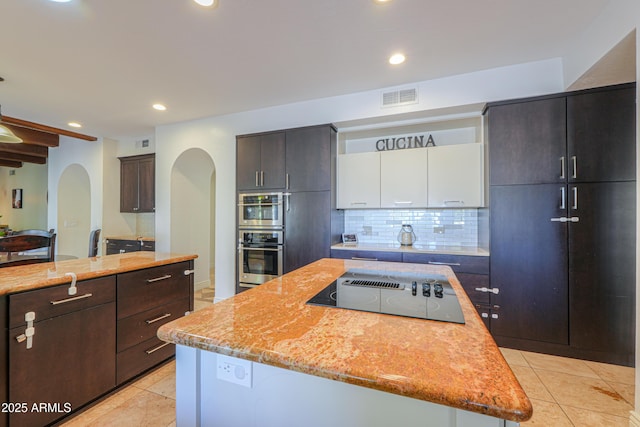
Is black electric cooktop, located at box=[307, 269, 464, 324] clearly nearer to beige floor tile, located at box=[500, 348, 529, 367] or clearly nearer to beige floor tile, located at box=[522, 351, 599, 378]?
beige floor tile, located at box=[500, 348, 529, 367]

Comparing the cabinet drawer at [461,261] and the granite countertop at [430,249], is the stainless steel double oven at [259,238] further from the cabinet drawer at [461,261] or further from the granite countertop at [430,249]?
the cabinet drawer at [461,261]

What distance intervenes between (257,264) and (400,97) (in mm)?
2636

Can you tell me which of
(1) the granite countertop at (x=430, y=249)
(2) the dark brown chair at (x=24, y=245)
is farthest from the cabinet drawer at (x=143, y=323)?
(1) the granite countertop at (x=430, y=249)

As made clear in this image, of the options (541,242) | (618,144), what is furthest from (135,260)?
(618,144)

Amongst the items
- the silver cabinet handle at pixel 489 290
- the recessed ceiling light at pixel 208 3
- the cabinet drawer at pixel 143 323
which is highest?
the recessed ceiling light at pixel 208 3

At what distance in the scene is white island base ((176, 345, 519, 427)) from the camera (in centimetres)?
70

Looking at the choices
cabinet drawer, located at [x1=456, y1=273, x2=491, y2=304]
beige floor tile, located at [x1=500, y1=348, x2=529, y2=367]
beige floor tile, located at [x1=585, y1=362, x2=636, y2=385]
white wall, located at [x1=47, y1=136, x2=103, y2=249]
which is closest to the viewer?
beige floor tile, located at [x1=585, y1=362, x2=636, y2=385]

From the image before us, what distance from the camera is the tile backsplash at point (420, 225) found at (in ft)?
10.5

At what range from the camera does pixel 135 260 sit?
7.16ft

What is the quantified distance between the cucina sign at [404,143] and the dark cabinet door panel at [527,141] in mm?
779

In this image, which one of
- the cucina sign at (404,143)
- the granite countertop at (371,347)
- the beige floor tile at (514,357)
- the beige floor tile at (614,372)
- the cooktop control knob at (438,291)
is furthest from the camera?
the cucina sign at (404,143)

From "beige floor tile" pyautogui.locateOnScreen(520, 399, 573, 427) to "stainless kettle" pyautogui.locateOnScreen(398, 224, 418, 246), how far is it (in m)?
1.70

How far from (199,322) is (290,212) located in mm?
2472

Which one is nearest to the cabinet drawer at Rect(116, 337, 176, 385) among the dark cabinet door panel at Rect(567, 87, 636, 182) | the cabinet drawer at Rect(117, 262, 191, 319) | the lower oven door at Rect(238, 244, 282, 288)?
the cabinet drawer at Rect(117, 262, 191, 319)
